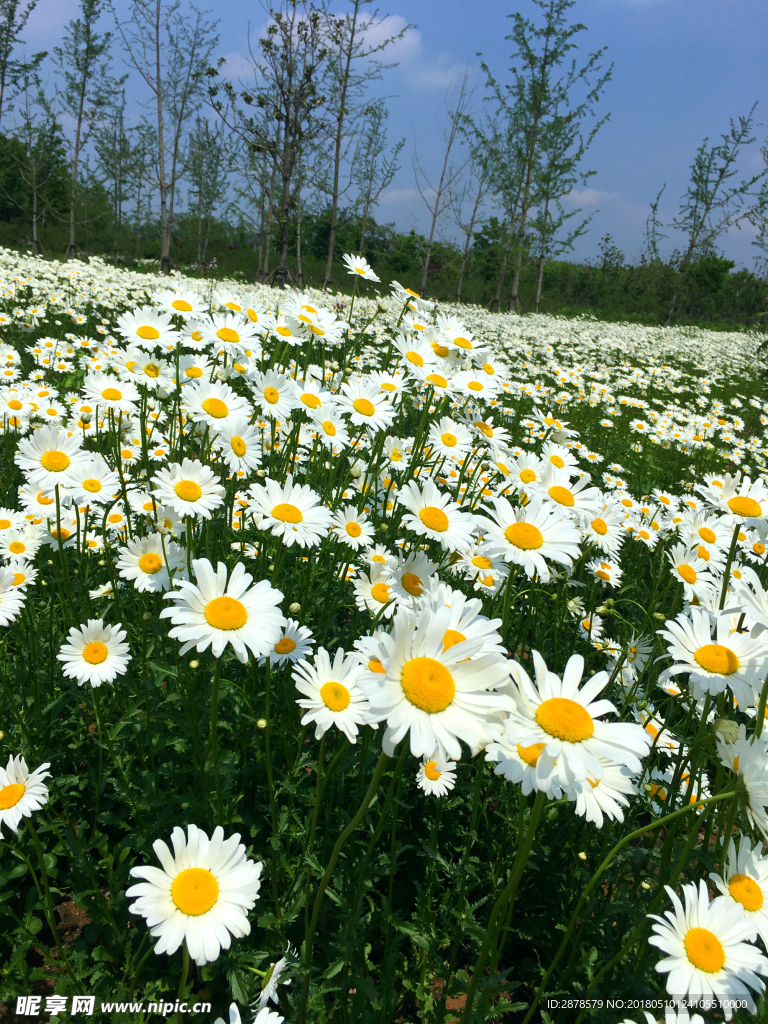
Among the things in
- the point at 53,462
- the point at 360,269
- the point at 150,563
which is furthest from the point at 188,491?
the point at 360,269

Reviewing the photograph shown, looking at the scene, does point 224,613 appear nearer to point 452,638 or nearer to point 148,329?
point 452,638

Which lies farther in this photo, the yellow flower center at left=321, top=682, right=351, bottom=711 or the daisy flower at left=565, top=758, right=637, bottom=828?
the yellow flower center at left=321, top=682, right=351, bottom=711

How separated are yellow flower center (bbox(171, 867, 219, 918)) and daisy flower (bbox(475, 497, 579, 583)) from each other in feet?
3.43

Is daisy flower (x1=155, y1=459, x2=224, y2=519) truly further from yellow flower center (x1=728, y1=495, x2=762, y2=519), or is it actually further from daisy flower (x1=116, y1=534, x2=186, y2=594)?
yellow flower center (x1=728, y1=495, x2=762, y2=519)

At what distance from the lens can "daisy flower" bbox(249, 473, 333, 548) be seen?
6.25 feet

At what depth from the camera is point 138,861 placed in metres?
2.00

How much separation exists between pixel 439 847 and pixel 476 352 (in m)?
2.18

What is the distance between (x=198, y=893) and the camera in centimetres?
119

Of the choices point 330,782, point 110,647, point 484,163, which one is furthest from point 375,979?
point 484,163

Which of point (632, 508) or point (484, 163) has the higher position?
point (484, 163)

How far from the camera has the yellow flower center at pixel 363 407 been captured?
8.38 feet

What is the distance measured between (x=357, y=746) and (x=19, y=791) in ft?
3.51

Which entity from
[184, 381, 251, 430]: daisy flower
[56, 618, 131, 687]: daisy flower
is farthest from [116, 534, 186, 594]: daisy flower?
[184, 381, 251, 430]: daisy flower

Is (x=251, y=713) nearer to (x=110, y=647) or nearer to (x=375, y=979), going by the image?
(x=110, y=647)
